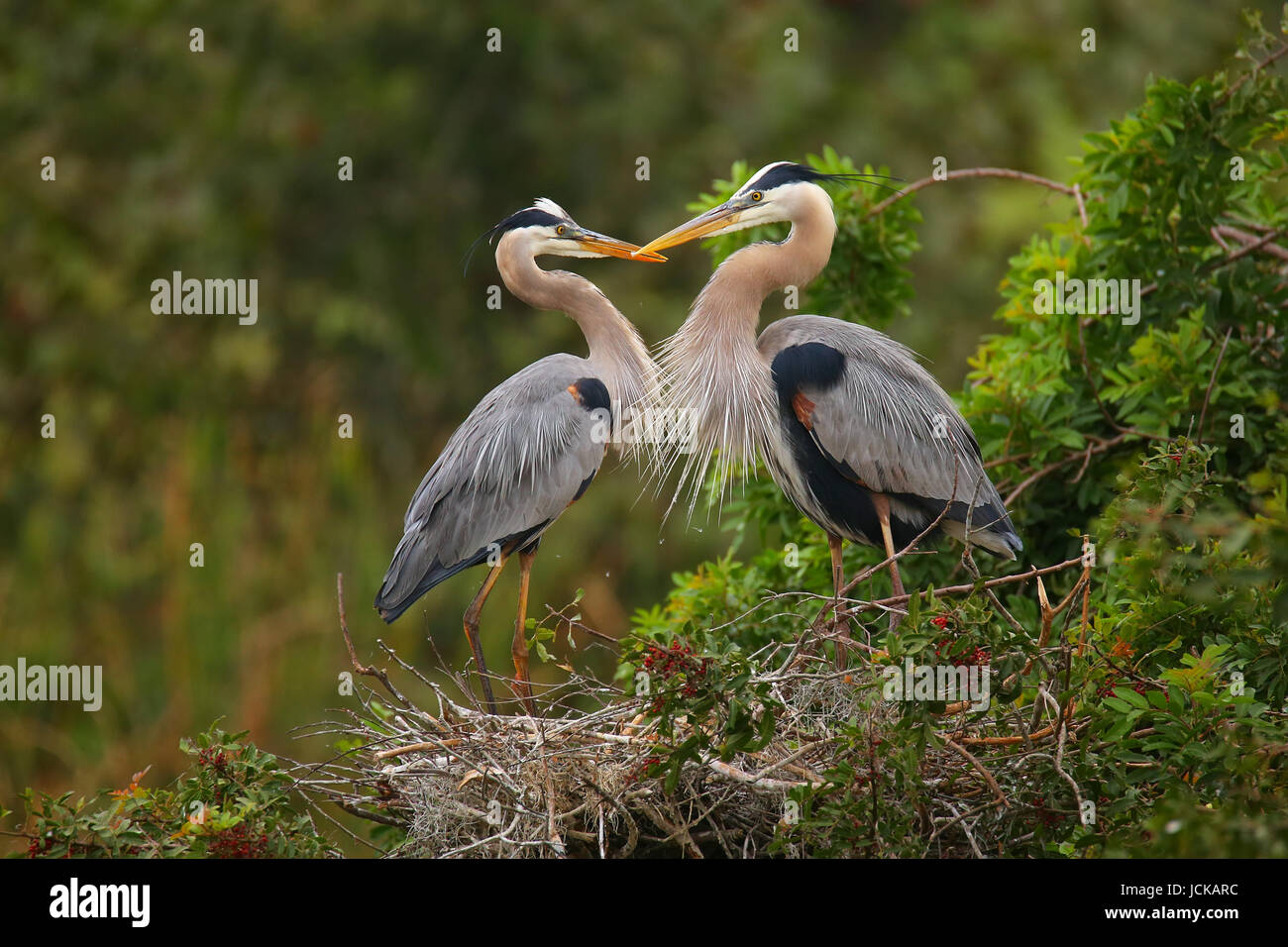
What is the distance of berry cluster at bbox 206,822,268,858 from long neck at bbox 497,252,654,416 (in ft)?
6.83

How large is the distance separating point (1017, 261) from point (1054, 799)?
2.39m

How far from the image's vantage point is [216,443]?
8.18m

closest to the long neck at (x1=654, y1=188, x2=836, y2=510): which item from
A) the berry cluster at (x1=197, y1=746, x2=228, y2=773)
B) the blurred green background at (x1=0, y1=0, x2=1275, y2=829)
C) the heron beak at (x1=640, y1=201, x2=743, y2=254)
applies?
the heron beak at (x1=640, y1=201, x2=743, y2=254)

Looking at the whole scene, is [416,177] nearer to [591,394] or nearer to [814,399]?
[591,394]

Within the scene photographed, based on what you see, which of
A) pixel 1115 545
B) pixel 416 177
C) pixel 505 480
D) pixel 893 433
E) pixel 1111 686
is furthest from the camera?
pixel 416 177

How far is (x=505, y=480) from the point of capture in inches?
189

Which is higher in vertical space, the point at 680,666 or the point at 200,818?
the point at 680,666

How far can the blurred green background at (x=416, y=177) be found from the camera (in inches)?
388

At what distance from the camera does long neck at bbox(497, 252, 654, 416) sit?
16.2 feet

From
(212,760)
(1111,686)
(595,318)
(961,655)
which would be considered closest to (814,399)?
(595,318)

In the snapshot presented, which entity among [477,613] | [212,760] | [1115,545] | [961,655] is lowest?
[212,760]

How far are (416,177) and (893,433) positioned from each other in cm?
720

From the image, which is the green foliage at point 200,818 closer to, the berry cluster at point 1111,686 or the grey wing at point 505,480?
the grey wing at point 505,480
